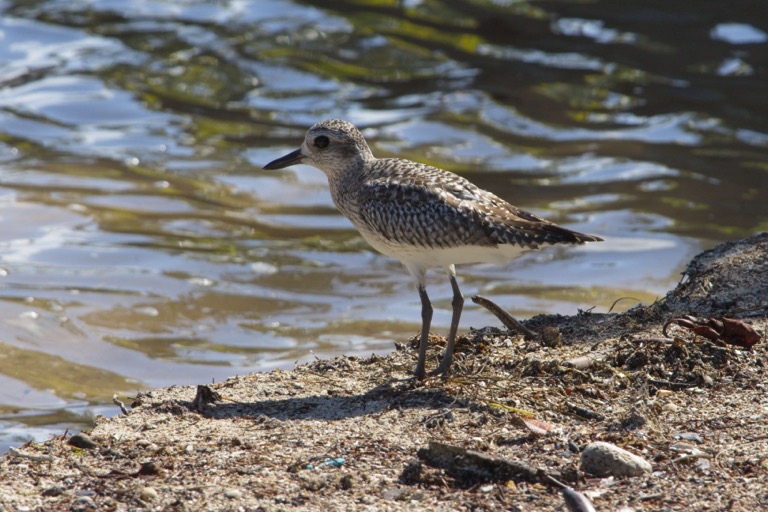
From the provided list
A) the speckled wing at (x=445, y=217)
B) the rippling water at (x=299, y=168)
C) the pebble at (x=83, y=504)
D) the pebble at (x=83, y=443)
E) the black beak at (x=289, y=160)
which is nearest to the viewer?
the pebble at (x=83, y=504)

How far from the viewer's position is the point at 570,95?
16.6 m

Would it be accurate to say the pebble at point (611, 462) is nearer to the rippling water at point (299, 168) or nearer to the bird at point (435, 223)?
the bird at point (435, 223)

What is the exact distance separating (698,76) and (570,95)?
220cm

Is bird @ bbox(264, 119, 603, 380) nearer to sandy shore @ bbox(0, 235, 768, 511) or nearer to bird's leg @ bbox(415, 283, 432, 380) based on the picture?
bird's leg @ bbox(415, 283, 432, 380)

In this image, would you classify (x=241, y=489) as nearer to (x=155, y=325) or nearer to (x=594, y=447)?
(x=594, y=447)

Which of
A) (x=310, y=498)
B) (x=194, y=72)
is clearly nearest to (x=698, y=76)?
(x=194, y=72)

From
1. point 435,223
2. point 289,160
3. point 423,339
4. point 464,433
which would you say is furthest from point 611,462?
point 289,160

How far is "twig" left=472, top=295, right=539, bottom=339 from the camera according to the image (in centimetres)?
689

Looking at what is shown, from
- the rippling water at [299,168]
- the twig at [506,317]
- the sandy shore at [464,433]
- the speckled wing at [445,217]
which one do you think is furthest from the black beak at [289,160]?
the rippling water at [299,168]

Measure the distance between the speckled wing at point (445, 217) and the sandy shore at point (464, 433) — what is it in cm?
76

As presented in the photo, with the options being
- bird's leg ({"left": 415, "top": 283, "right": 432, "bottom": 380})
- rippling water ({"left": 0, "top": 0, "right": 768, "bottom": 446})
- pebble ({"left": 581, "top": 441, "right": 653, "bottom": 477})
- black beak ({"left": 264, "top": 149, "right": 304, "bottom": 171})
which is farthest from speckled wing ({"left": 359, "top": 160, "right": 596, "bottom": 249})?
pebble ({"left": 581, "top": 441, "right": 653, "bottom": 477})

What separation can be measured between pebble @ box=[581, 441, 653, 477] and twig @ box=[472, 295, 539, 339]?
2012mm

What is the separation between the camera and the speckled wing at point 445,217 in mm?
6391

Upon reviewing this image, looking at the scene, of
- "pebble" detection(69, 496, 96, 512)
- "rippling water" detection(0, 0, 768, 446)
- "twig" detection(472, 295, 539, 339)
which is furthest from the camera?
"rippling water" detection(0, 0, 768, 446)
